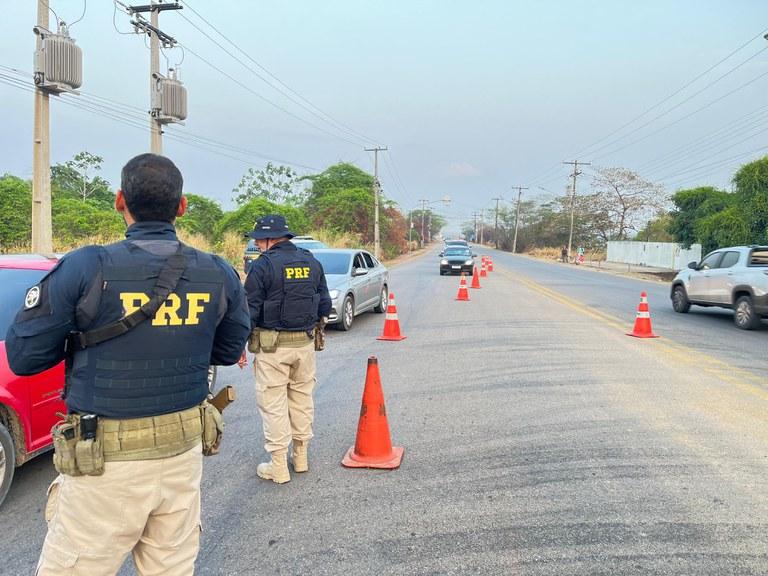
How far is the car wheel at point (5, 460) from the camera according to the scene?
369 centimetres

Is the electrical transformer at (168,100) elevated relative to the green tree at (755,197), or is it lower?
elevated

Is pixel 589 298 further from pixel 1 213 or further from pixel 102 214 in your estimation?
pixel 102 214

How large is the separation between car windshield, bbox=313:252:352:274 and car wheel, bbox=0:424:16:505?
8204 millimetres

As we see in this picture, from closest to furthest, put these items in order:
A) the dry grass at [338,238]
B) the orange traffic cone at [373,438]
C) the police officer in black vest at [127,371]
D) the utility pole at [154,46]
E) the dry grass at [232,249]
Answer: the police officer in black vest at [127,371], the orange traffic cone at [373,438], the utility pole at [154,46], the dry grass at [232,249], the dry grass at [338,238]

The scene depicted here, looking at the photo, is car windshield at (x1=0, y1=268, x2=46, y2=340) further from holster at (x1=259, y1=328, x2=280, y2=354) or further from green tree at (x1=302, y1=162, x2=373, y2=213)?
green tree at (x1=302, y1=162, x2=373, y2=213)

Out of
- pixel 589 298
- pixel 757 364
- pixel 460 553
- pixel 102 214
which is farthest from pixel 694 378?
pixel 102 214

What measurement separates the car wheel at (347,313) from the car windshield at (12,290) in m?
6.67

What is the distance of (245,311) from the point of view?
→ 251 centimetres

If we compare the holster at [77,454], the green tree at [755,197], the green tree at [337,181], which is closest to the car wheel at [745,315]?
the holster at [77,454]

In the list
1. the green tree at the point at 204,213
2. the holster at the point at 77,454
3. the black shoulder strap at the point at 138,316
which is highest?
the green tree at the point at 204,213

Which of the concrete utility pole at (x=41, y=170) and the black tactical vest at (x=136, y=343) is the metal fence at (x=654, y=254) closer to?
the concrete utility pole at (x=41, y=170)

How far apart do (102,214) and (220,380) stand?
22.3m

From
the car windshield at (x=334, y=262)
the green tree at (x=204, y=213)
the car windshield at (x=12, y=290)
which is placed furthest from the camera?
the green tree at (x=204, y=213)

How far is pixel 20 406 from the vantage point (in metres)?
3.83
